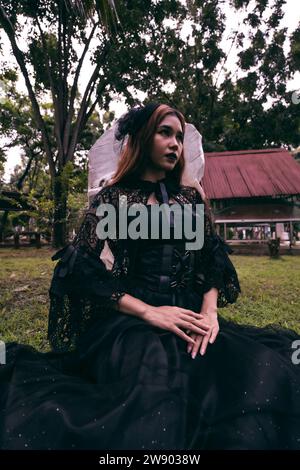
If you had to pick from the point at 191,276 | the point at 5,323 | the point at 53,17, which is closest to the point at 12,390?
the point at 191,276

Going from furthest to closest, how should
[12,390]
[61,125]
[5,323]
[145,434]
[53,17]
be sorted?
[61,125] → [53,17] → [5,323] → [12,390] → [145,434]

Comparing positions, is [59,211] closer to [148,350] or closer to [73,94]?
[73,94]

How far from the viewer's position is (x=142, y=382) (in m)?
1.09

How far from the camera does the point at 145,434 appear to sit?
96 cm

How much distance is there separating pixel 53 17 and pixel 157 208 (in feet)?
36.2

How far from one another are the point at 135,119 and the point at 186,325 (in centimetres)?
120

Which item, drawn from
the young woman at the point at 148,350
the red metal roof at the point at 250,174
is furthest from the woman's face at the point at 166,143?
the red metal roof at the point at 250,174

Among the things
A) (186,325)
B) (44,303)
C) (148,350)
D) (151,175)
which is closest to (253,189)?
(44,303)

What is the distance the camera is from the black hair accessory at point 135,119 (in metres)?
1.78

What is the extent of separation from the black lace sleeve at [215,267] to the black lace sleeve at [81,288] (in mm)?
489

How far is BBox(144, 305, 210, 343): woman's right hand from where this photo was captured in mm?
1359

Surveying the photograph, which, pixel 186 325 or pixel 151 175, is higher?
pixel 151 175

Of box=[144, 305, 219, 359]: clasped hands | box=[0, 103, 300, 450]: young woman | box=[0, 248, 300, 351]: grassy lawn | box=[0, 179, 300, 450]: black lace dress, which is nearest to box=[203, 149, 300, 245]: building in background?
box=[0, 248, 300, 351]: grassy lawn

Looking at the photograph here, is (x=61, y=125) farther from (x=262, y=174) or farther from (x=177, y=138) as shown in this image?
(x=177, y=138)
